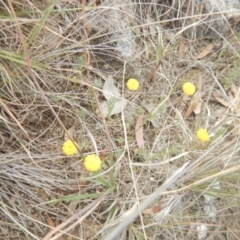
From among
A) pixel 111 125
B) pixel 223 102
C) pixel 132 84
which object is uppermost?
pixel 132 84

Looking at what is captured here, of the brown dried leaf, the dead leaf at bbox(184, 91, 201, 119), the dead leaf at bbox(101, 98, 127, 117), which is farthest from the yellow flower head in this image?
the brown dried leaf

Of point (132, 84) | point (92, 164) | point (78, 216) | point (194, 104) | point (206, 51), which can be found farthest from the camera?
point (206, 51)

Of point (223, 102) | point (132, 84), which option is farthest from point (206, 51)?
point (132, 84)

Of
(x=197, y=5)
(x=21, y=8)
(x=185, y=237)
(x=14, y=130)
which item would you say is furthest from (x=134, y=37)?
(x=185, y=237)

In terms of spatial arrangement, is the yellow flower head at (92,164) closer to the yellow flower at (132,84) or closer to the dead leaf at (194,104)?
the yellow flower at (132,84)

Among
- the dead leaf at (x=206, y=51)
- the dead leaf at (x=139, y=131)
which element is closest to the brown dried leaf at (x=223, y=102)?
the dead leaf at (x=206, y=51)

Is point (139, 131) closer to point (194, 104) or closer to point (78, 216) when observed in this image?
point (194, 104)

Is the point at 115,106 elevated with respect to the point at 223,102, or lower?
elevated

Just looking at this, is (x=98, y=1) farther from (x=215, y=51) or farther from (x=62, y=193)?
(x=62, y=193)

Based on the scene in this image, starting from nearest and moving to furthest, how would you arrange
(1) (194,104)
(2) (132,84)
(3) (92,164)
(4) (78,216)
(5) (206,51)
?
(3) (92,164)
(4) (78,216)
(2) (132,84)
(1) (194,104)
(5) (206,51)
